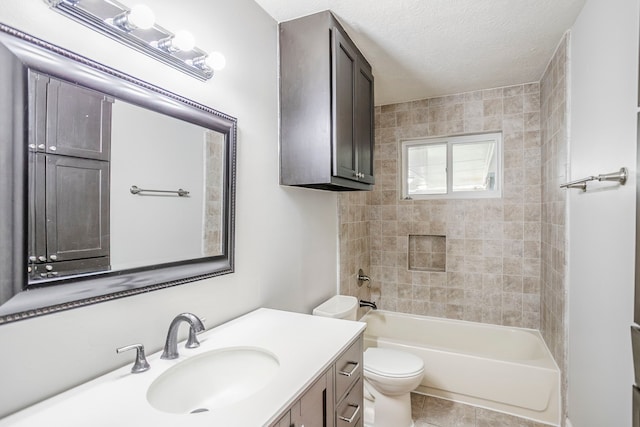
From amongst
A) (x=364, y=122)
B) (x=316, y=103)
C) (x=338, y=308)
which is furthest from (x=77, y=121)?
(x=338, y=308)

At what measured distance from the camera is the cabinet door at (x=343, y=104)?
5.57 ft

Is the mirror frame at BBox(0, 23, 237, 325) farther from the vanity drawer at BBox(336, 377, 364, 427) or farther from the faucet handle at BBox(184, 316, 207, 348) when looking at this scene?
the vanity drawer at BBox(336, 377, 364, 427)

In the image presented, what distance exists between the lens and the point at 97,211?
95 centimetres

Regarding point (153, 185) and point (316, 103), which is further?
point (316, 103)

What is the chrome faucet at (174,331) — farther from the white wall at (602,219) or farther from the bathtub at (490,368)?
the bathtub at (490,368)

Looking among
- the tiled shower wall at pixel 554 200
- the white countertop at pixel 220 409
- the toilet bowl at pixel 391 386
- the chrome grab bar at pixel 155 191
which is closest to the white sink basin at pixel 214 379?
the white countertop at pixel 220 409

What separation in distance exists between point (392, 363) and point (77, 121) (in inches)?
82.0

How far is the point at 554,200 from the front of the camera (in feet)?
7.37

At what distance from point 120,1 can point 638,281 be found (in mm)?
1949

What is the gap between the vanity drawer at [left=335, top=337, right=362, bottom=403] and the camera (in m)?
1.20

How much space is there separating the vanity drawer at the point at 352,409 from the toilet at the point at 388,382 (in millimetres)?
564

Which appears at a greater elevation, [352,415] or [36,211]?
[36,211]

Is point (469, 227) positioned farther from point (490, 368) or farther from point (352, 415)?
point (352, 415)

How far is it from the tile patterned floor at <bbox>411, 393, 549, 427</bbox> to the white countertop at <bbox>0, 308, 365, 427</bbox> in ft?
4.50
